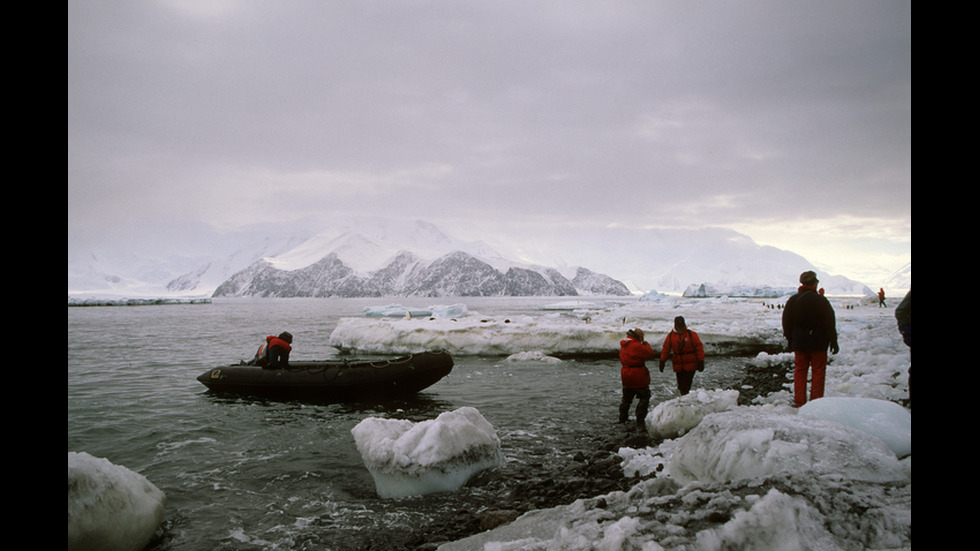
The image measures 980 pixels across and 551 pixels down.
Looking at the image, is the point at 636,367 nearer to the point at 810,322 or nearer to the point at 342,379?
the point at 810,322

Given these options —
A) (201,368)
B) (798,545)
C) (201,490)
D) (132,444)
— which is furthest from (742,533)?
(201,368)

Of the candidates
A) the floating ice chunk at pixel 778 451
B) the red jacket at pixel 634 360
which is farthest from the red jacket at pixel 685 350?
the floating ice chunk at pixel 778 451

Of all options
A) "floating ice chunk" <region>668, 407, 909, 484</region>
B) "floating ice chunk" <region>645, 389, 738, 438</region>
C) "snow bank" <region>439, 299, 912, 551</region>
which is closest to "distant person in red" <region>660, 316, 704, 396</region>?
"floating ice chunk" <region>645, 389, 738, 438</region>

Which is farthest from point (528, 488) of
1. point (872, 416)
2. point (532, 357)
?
point (532, 357)

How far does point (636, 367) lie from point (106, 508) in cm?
763

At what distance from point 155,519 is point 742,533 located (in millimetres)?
5883

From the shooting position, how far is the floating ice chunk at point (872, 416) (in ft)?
15.4

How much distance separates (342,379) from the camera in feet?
41.4

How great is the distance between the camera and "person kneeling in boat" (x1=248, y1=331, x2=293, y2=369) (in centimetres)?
1349

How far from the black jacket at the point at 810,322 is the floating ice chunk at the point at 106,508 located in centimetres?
835

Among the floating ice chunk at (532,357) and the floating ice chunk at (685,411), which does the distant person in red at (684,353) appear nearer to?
the floating ice chunk at (685,411)
